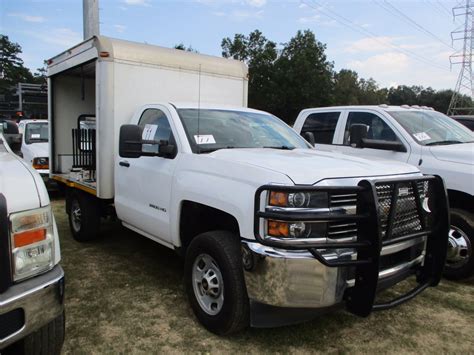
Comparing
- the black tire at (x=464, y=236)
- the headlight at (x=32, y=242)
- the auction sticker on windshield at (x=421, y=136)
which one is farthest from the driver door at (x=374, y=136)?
the headlight at (x=32, y=242)

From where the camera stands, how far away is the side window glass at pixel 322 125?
6.33 metres

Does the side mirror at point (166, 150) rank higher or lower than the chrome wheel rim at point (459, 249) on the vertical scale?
higher

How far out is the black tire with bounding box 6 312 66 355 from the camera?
2.35 meters

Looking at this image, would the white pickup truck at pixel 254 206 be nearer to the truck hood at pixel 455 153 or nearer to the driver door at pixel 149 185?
the driver door at pixel 149 185

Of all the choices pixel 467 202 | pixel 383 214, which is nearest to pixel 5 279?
pixel 383 214

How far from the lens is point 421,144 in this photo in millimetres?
5078

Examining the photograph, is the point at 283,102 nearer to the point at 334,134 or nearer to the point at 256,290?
the point at 334,134

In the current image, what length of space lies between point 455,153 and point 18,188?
4403 millimetres

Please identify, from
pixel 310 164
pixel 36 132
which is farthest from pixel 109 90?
pixel 36 132

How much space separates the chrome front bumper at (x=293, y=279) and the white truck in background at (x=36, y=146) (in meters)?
6.71

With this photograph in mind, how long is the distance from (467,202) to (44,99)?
65.1 ft

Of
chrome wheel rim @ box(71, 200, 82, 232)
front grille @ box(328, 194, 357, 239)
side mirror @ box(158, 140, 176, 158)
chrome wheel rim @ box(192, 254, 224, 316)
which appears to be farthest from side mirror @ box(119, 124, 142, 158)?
chrome wheel rim @ box(71, 200, 82, 232)

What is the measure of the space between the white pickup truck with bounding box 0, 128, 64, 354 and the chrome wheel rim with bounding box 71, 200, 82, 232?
3.60 metres

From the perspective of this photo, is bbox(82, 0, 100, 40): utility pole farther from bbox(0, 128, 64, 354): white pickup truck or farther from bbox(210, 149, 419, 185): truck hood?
bbox(0, 128, 64, 354): white pickup truck
